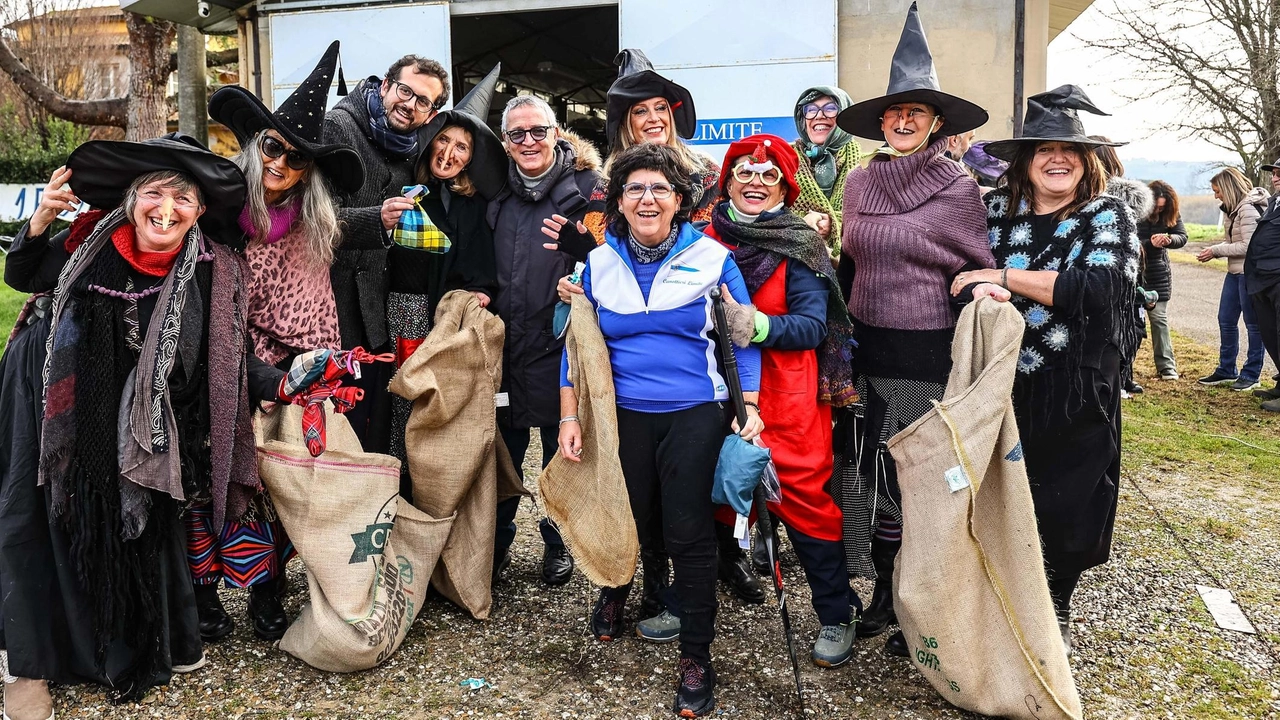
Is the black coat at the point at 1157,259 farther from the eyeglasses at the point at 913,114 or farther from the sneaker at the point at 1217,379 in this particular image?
the eyeglasses at the point at 913,114

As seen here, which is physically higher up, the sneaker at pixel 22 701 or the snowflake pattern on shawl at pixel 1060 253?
the snowflake pattern on shawl at pixel 1060 253

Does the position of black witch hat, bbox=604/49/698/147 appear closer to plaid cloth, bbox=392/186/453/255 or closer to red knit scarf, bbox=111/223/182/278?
plaid cloth, bbox=392/186/453/255

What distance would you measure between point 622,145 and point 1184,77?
794 inches

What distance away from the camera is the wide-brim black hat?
2.73 m

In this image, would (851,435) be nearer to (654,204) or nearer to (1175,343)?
(654,204)

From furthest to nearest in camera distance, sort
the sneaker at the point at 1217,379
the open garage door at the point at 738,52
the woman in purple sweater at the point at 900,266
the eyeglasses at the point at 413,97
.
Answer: the sneaker at the point at 1217,379
the open garage door at the point at 738,52
the eyeglasses at the point at 413,97
the woman in purple sweater at the point at 900,266

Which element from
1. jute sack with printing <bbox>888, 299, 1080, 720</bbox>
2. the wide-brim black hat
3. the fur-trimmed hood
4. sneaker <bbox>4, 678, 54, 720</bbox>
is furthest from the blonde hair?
sneaker <bbox>4, 678, 54, 720</bbox>

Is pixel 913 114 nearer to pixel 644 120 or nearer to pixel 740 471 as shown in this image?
pixel 644 120

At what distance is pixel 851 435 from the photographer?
10.6 feet

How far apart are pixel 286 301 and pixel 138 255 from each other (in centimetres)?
50

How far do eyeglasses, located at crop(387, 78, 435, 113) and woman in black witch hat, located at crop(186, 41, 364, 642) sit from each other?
31 cm

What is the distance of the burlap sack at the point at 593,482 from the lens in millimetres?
2865

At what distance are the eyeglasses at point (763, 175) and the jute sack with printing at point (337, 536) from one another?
1.60 m

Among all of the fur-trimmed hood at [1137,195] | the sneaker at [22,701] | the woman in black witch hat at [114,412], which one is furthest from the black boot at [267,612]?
the fur-trimmed hood at [1137,195]
